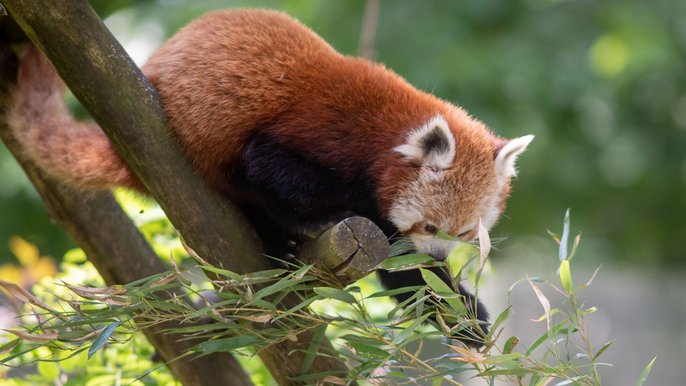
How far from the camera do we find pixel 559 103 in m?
6.49

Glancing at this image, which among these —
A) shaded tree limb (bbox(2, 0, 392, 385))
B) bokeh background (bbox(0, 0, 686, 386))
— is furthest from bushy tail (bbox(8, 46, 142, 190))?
bokeh background (bbox(0, 0, 686, 386))

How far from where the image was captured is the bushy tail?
2590 millimetres

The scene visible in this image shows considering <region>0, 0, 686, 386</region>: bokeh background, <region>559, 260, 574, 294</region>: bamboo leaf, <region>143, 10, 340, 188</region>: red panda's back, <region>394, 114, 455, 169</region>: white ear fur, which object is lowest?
<region>0, 0, 686, 386</region>: bokeh background

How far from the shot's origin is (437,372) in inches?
74.3

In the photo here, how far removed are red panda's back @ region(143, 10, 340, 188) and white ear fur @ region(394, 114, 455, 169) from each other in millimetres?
355

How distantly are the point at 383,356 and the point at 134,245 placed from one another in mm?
1049

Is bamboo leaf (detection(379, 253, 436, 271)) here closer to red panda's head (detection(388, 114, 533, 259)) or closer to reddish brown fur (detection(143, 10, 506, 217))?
red panda's head (detection(388, 114, 533, 259))

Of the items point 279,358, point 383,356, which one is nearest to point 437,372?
point 383,356

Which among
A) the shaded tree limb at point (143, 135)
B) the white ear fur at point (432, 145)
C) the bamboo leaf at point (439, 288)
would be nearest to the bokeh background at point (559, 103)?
the white ear fur at point (432, 145)

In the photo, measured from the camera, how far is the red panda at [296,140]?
2.51 metres

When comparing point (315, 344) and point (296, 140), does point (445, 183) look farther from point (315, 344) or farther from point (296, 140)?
point (315, 344)

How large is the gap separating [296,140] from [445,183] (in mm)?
452

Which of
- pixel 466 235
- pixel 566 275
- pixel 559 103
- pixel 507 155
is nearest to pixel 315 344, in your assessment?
pixel 566 275

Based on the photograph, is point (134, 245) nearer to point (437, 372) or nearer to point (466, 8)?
point (437, 372)
